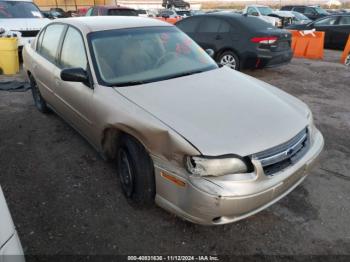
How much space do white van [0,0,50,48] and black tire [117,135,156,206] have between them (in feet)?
22.7

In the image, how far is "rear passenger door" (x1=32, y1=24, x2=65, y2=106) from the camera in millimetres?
4082

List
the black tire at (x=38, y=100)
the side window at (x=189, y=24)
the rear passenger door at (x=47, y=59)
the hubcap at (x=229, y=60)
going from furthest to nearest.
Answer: the side window at (x=189, y=24)
the hubcap at (x=229, y=60)
the black tire at (x=38, y=100)
the rear passenger door at (x=47, y=59)

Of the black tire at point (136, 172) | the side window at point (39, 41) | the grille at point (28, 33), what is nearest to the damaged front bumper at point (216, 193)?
the black tire at point (136, 172)

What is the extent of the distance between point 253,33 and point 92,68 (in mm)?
5463

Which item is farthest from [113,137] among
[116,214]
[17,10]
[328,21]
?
[328,21]

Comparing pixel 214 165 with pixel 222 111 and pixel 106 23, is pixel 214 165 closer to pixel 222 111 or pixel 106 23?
pixel 222 111

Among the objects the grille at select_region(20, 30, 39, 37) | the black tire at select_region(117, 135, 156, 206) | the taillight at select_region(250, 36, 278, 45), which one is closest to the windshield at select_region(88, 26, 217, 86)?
the black tire at select_region(117, 135, 156, 206)

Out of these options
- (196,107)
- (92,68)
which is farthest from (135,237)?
(92,68)

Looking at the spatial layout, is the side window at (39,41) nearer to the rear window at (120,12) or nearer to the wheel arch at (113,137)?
the wheel arch at (113,137)

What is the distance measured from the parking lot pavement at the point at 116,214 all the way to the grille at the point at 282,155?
63 cm

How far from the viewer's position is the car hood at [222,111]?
2.31 metres

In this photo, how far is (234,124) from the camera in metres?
2.47

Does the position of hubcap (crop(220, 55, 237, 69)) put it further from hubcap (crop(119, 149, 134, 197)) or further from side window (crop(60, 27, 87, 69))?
hubcap (crop(119, 149, 134, 197))

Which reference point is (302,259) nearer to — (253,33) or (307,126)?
(307,126)
